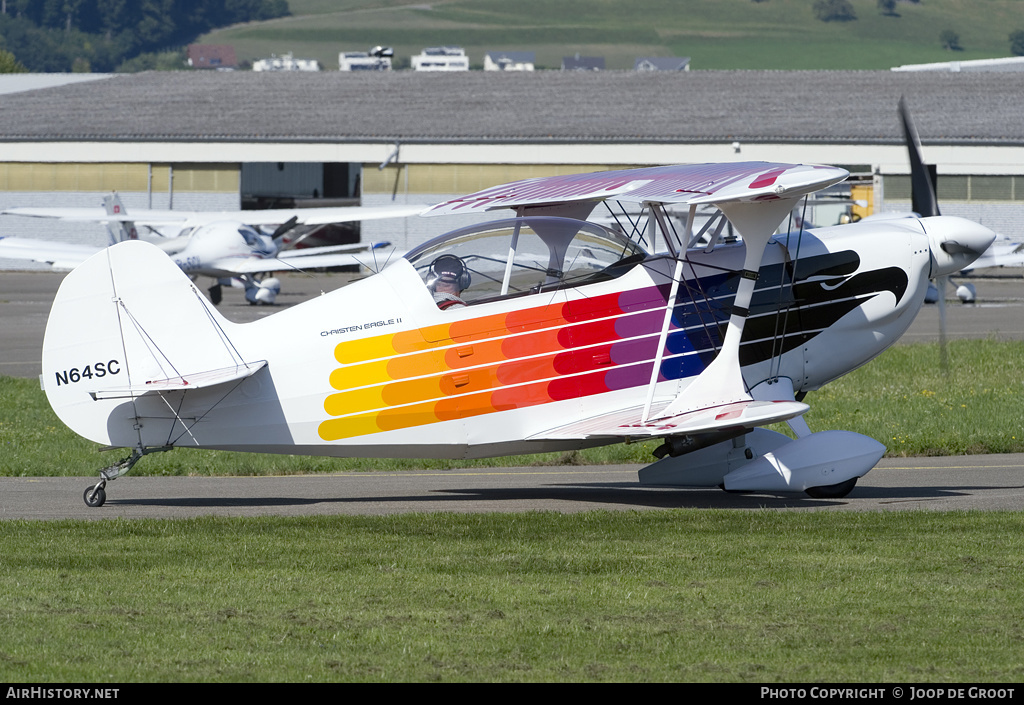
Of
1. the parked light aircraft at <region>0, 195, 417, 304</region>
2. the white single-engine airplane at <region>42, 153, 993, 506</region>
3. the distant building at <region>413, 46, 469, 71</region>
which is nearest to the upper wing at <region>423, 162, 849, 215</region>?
the white single-engine airplane at <region>42, 153, 993, 506</region>

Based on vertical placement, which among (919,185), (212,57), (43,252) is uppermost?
(919,185)

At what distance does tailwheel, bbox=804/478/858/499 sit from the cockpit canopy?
2.58m

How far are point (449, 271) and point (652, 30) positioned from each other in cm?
17402

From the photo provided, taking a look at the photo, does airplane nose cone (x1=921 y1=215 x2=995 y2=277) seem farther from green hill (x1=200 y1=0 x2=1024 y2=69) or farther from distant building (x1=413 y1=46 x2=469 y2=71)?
green hill (x1=200 y1=0 x2=1024 y2=69)

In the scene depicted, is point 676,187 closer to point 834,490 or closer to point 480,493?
point 834,490

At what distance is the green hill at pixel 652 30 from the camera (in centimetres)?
16275

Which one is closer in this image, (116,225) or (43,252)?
(43,252)

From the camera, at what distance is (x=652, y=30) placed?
17800 cm

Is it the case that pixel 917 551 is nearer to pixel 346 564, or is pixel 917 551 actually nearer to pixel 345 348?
pixel 346 564

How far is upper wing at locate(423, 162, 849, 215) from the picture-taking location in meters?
9.95

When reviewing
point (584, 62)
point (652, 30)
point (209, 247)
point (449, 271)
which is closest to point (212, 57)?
point (584, 62)

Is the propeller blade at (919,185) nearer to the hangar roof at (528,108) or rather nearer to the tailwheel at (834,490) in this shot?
the tailwheel at (834,490)

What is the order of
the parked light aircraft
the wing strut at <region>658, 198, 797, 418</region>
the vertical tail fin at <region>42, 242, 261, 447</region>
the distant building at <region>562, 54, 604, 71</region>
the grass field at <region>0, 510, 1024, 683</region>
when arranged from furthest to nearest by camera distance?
the distant building at <region>562, 54, 604, 71</region> < the parked light aircraft < the wing strut at <region>658, 198, 797, 418</region> < the vertical tail fin at <region>42, 242, 261, 447</region> < the grass field at <region>0, 510, 1024, 683</region>

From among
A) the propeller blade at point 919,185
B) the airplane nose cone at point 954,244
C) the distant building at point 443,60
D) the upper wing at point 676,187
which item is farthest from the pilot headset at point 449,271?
the distant building at point 443,60
